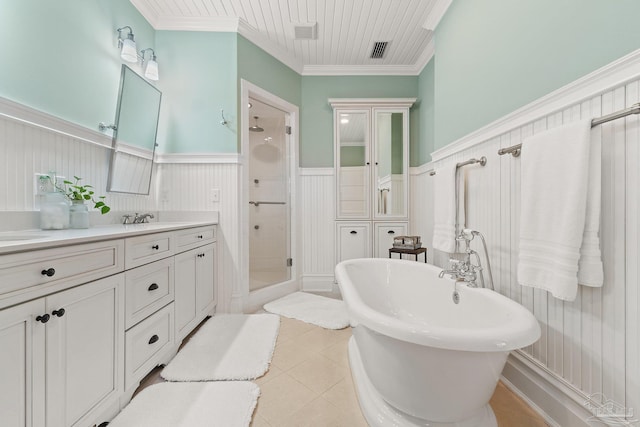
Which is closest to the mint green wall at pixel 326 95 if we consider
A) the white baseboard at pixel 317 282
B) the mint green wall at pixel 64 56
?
the white baseboard at pixel 317 282

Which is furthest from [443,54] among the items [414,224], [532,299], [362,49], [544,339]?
[544,339]

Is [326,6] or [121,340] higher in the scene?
[326,6]

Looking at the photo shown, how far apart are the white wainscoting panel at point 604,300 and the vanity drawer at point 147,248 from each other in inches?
75.0

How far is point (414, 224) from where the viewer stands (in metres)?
2.88

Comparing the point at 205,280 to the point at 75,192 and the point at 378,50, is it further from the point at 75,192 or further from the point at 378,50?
the point at 378,50

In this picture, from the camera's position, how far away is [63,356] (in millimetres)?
862

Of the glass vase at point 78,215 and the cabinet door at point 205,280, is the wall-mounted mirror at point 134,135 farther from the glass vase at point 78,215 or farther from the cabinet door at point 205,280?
the cabinet door at point 205,280

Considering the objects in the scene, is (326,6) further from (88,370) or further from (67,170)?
(88,370)

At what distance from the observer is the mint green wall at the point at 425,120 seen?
2.63 meters

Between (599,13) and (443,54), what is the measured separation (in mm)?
1264

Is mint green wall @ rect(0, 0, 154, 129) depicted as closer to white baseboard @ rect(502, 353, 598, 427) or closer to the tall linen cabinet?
the tall linen cabinet

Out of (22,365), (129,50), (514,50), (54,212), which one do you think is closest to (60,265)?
(22,365)

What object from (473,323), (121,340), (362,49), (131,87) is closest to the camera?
(121,340)

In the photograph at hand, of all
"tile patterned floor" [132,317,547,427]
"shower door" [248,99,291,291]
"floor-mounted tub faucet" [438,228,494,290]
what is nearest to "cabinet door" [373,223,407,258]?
"shower door" [248,99,291,291]
